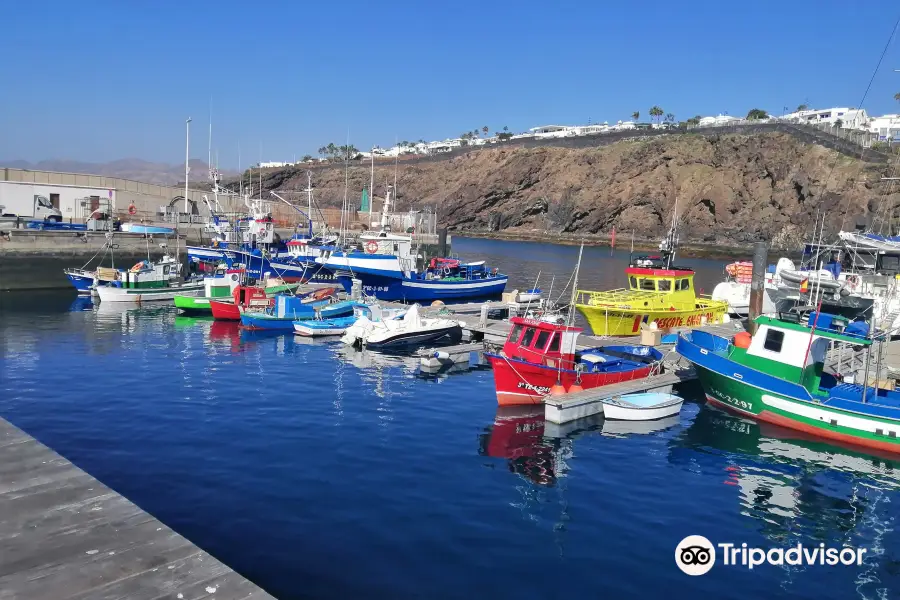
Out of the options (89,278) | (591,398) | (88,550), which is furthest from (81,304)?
(88,550)


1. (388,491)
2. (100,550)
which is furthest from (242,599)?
(388,491)

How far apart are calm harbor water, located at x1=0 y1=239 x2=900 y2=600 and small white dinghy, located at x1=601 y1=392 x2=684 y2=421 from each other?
0.43 meters

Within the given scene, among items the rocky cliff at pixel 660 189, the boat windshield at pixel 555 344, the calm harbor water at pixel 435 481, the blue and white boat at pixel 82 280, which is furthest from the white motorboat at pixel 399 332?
the rocky cliff at pixel 660 189

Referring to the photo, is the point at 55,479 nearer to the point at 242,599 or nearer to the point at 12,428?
the point at 12,428

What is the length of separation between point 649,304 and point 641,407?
1384 cm

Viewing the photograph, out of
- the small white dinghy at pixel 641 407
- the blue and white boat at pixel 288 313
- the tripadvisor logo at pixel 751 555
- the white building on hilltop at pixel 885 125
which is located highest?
the white building on hilltop at pixel 885 125

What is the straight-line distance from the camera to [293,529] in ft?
46.1

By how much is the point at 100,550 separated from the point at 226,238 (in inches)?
2207

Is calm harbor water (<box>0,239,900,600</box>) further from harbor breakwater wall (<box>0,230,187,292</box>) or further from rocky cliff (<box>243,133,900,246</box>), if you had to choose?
rocky cliff (<box>243,133,900,246</box>)

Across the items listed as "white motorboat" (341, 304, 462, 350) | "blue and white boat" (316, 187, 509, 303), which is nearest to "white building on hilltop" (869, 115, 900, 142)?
"blue and white boat" (316, 187, 509, 303)

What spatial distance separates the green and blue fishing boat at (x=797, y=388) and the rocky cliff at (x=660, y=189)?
239 ft

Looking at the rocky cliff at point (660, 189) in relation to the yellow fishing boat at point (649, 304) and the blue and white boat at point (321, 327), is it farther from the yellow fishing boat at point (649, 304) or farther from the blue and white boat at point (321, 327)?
the yellow fishing boat at point (649, 304)

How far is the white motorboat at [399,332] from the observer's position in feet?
109

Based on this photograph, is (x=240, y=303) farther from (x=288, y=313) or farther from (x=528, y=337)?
(x=528, y=337)
